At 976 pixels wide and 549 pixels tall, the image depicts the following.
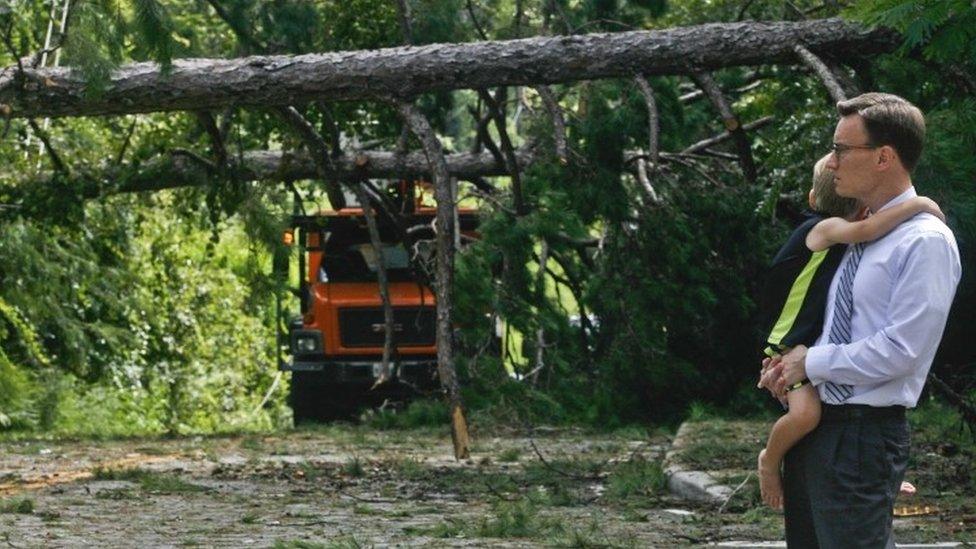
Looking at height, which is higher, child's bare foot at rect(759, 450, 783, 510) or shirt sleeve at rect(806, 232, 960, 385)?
shirt sleeve at rect(806, 232, 960, 385)

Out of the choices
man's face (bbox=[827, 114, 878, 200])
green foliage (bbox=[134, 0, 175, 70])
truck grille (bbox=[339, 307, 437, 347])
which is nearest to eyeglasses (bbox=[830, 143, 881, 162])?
man's face (bbox=[827, 114, 878, 200])

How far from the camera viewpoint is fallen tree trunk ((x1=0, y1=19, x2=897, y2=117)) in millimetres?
11531

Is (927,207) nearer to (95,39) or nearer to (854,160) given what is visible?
(854,160)

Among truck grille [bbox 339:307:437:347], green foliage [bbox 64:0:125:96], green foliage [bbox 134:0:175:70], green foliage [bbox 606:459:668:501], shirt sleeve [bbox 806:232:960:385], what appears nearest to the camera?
shirt sleeve [bbox 806:232:960:385]

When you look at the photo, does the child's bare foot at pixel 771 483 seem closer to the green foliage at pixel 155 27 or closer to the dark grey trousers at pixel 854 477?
the dark grey trousers at pixel 854 477

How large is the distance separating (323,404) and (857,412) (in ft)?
54.0

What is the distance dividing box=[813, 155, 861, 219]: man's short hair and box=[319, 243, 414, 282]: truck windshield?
50.2 ft

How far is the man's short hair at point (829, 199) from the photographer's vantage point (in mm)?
4238

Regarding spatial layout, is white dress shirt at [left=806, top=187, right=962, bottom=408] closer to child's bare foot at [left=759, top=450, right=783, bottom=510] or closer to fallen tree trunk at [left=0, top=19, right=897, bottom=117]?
child's bare foot at [left=759, top=450, right=783, bottom=510]

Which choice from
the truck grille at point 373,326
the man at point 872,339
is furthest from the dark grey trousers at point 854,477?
the truck grille at point 373,326

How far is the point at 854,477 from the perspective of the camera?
408 cm

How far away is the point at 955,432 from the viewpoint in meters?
12.5

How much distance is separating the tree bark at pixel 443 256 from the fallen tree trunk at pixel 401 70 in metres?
0.26

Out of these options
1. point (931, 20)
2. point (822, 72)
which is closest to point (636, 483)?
point (822, 72)
